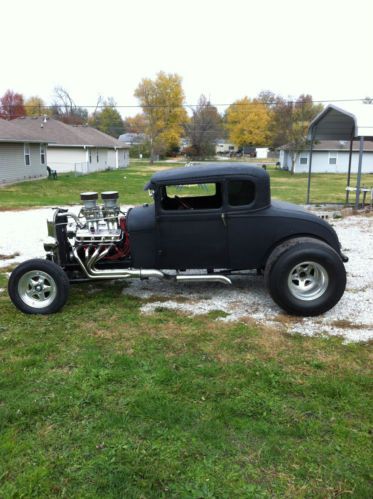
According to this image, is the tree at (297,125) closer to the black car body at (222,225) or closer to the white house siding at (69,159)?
the white house siding at (69,159)

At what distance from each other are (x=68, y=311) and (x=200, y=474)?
10.0ft

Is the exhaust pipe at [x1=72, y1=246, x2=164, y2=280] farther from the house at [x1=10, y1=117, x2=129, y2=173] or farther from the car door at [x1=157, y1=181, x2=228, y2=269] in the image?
the house at [x1=10, y1=117, x2=129, y2=173]

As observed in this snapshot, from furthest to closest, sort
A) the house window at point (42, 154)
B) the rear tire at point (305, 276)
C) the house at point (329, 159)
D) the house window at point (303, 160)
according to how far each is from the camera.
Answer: the house window at point (303, 160) → the house at point (329, 159) → the house window at point (42, 154) → the rear tire at point (305, 276)

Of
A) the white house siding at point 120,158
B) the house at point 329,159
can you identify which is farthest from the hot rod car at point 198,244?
the white house siding at point 120,158

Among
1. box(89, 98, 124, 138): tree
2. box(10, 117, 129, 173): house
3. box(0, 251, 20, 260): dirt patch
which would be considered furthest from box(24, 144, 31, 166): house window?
box(89, 98, 124, 138): tree

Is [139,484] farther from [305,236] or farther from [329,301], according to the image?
[305,236]

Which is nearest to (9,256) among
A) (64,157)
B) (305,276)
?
(305,276)

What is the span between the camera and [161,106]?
57.9 meters

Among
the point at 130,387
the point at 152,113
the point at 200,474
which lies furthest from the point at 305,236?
the point at 152,113

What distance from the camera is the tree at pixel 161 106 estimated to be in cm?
5753

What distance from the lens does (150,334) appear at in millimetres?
4645

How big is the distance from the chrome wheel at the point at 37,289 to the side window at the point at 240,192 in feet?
7.42

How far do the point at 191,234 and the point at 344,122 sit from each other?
12.0 m

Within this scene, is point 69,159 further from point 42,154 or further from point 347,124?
point 347,124
